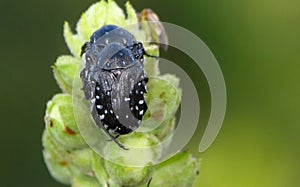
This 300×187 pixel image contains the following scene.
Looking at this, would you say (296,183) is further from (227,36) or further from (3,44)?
(3,44)

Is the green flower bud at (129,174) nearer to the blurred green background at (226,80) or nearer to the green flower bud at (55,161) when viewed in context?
the green flower bud at (55,161)

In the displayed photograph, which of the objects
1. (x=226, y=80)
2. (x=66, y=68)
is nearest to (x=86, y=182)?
(x=66, y=68)

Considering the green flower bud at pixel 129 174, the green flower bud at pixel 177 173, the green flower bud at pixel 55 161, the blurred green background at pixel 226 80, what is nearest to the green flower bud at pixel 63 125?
the green flower bud at pixel 55 161

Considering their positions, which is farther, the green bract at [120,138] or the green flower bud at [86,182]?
the green flower bud at [86,182]

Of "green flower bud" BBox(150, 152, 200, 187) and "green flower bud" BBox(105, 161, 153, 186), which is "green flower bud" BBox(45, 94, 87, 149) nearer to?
"green flower bud" BBox(105, 161, 153, 186)

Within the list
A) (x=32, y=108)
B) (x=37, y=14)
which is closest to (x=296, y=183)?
(x=32, y=108)

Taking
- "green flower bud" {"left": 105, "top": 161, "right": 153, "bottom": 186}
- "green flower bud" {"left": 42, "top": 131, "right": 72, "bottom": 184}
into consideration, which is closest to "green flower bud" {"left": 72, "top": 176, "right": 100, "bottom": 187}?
"green flower bud" {"left": 42, "top": 131, "right": 72, "bottom": 184}
